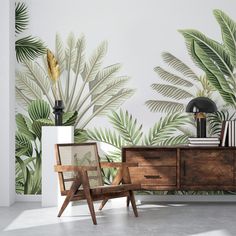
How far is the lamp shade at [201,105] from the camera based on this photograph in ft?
21.4

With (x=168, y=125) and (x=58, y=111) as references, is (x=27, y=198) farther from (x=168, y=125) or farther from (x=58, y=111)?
(x=168, y=125)

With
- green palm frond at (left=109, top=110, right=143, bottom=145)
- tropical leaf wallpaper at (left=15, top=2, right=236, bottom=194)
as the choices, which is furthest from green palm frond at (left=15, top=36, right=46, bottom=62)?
green palm frond at (left=109, top=110, right=143, bottom=145)

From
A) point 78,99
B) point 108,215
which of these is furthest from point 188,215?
point 78,99

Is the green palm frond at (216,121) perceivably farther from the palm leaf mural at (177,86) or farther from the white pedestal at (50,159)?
the white pedestal at (50,159)

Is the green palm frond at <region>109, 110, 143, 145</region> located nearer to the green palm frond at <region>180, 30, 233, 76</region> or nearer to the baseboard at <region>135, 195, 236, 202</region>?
the baseboard at <region>135, 195, 236, 202</region>

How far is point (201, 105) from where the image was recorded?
6.55 m

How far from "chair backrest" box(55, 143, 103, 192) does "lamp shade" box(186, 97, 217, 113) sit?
116 cm

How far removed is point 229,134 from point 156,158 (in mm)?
854

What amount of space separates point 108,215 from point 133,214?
258 mm

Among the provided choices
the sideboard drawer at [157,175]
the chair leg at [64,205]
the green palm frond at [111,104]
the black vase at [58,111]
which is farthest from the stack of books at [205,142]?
the chair leg at [64,205]

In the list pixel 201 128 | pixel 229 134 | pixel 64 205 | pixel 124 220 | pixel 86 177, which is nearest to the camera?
pixel 86 177

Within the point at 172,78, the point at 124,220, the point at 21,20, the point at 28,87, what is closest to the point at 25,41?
the point at 21,20

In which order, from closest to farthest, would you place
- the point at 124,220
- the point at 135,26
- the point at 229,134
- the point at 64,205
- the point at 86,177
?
the point at 86,177, the point at 124,220, the point at 64,205, the point at 229,134, the point at 135,26

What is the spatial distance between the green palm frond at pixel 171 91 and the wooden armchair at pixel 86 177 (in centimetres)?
111
